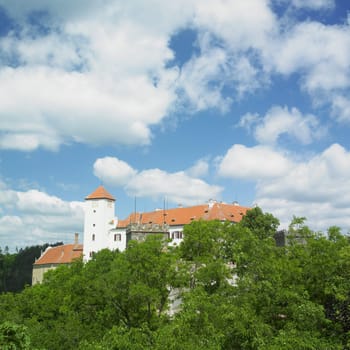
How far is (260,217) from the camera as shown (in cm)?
5184

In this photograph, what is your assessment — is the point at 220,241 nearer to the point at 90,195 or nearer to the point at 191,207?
the point at 191,207

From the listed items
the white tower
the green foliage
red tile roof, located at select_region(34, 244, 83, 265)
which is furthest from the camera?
red tile roof, located at select_region(34, 244, 83, 265)

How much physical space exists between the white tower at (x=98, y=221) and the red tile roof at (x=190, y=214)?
229 cm

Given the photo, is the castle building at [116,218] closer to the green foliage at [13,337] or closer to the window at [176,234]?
the window at [176,234]

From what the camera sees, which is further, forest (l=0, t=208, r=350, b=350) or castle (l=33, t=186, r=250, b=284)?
castle (l=33, t=186, r=250, b=284)

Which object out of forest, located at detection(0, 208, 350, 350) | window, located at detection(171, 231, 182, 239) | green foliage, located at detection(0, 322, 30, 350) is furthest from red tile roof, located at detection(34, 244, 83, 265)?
green foliage, located at detection(0, 322, 30, 350)

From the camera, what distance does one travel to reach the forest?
17672mm

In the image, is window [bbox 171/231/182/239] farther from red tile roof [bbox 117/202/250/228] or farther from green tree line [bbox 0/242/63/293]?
green tree line [bbox 0/242/63/293]

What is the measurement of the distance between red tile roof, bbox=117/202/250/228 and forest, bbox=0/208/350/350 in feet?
106

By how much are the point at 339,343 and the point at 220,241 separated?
12.6 metres

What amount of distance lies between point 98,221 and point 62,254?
16.4 meters

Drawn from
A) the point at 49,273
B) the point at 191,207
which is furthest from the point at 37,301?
the point at 191,207

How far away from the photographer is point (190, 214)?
6769 centimetres

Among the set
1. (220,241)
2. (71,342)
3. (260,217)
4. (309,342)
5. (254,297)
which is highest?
(260,217)
